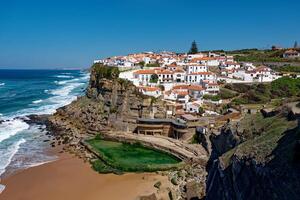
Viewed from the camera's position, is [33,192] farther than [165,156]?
No

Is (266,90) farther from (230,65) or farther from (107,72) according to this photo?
(107,72)

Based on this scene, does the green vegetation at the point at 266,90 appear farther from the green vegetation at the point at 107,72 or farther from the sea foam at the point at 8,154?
the sea foam at the point at 8,154

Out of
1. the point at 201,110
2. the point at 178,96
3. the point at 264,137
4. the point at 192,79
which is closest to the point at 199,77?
the point at 192,79

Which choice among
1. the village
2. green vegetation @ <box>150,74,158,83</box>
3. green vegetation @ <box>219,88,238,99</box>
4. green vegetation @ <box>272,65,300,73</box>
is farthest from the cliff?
green vegetation @ <box>272,65,300,73</box>

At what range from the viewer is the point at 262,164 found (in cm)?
1115

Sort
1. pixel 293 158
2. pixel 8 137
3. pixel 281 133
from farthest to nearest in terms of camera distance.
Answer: pixel 8 137 → pixel 281 133 → pixel 293 158

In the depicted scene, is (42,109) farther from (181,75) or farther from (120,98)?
(181,75)

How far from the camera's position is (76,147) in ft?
128

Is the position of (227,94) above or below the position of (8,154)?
above

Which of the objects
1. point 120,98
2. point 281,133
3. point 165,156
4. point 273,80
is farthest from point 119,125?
point 281,133

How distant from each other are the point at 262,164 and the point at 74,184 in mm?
20465

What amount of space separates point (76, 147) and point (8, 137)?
10642 millimetres

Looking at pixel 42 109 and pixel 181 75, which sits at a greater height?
pixel 181 75

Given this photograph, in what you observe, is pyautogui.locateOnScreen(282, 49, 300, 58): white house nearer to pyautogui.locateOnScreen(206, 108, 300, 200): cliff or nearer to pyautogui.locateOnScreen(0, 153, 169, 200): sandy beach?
pyautogui.locateOnScreen(0, 153, 169, 200): sandy beach
